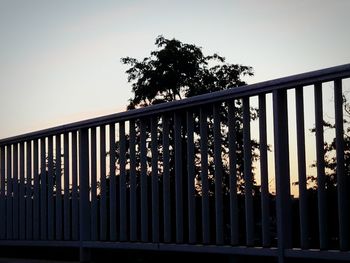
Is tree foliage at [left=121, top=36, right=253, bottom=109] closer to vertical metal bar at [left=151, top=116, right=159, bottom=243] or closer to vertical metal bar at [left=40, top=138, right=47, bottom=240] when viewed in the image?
vertical metal bar at [left=40, top=138, right=47, bottom=240]

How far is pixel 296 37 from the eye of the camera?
24.7ft

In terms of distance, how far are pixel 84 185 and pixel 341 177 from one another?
8.28 feet

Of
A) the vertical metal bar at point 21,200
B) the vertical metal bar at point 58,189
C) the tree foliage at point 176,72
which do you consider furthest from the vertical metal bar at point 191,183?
the tree foliage at point 176,72

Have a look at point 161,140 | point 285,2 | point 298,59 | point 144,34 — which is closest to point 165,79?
point 144,34

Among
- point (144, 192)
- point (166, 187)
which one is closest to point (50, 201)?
point (144, 192)

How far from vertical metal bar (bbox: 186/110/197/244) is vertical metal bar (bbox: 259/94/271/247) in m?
0.62

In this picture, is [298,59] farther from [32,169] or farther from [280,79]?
[280,79]

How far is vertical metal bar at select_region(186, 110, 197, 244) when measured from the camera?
4273 mm

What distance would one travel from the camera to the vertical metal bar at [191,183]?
A: 14.0ft

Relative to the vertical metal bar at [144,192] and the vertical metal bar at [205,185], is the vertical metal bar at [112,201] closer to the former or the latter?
the vertical metal bar at [144,192]

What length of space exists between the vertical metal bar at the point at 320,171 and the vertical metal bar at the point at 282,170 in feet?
0.77

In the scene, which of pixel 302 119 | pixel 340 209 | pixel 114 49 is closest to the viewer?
pixel 340 209

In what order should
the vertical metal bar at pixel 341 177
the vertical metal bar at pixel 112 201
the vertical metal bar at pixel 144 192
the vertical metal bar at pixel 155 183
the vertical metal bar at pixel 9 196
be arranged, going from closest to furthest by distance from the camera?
the vertical metal bar at pixel 341 177
the vertical metal bar at pixel 155 183
the vertical metal bar at pixel 144 192
the vertical metal bar at pixel 112 201
the vertical metal bar at pixel 9 196

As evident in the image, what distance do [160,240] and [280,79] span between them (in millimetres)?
1506
